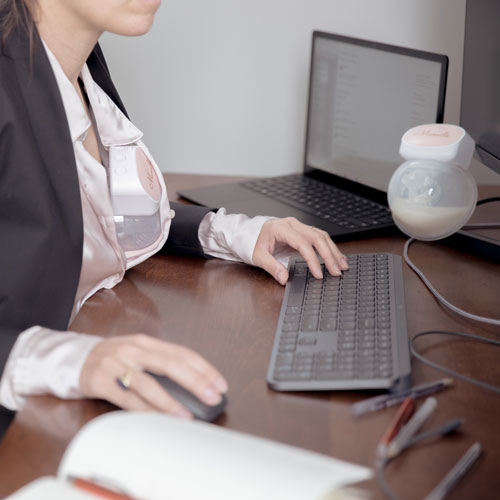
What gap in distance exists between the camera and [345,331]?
32.6 inches

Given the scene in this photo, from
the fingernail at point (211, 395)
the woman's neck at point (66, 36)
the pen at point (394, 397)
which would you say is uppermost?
the woman's neck at point (66, 36)

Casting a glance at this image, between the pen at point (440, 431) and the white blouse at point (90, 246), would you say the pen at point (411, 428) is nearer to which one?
the pen at point (440, 431)

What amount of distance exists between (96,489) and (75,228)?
457 mm

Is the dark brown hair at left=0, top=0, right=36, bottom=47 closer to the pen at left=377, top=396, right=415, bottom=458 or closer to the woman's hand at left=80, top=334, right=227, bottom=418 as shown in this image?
the woman's hand at left=80, top=334, right=227, bottom=418

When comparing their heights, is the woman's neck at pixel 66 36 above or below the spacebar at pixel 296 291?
above

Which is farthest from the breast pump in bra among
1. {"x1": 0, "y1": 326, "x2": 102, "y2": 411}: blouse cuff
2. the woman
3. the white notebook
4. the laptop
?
the white notebook

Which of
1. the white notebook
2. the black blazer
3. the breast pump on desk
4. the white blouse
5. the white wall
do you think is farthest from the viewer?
the white wall

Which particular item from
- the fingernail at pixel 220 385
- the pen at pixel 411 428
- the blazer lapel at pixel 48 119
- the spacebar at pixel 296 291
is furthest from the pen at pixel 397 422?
the blazer lapel at pixel 48 119

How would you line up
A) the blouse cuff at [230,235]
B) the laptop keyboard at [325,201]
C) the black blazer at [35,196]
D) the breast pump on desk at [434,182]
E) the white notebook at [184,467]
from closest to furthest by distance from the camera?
the white notebook at [184,467]
the black blazer at [35,196]
the breast pump on desk at [434,182]
the blouse cuff at [230,235]
the laptop keyboard at [325,201]

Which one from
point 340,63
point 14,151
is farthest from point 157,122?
point 14,151

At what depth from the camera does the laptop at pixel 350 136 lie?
4.17ft

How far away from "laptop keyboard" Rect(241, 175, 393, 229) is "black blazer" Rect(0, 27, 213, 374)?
50 cm

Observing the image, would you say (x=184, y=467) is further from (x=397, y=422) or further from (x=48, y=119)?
(x=48, y=119)

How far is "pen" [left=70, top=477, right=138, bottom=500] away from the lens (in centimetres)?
53
